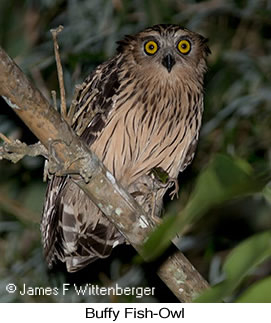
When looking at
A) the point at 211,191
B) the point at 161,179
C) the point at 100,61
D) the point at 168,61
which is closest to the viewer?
the point at 211,191

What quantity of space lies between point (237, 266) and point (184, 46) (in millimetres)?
2007

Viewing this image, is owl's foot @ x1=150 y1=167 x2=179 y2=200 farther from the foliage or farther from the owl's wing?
the foliage

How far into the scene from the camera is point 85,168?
5.30 feet

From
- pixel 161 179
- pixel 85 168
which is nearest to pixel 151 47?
pixel 161 179

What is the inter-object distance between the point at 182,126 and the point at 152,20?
112 centimetres

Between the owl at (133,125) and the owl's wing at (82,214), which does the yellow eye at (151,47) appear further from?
the owl's wing at (82,214)

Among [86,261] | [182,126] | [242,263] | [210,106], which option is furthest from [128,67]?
[242,263]

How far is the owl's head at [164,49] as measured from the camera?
240 centimetres

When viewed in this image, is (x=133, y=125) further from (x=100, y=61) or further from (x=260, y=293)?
(x=260, y=293)

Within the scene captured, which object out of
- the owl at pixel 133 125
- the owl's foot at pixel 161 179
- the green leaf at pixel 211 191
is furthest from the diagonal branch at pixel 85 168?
the green leaf at pixel 211 191

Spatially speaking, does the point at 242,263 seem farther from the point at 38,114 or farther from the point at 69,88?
the point at 69,88

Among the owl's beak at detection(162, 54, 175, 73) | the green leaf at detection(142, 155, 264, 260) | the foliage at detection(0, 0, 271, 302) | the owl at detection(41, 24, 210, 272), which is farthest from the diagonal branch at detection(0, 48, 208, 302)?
the foliage at detection(0, 0, 271, 302)

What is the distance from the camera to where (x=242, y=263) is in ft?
1.78

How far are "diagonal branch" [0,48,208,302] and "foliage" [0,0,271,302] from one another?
1267mm
